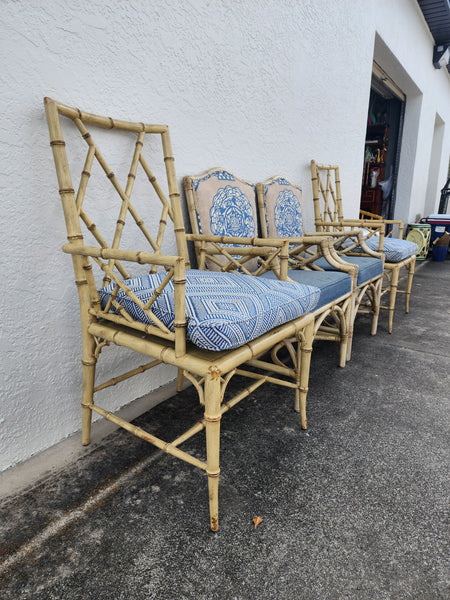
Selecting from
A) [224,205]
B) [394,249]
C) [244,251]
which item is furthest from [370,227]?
[244,251]

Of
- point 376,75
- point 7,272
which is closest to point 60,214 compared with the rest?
point 7,272

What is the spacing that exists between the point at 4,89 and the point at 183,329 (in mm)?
807

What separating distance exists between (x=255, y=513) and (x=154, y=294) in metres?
0.65

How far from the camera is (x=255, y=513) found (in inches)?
37.9

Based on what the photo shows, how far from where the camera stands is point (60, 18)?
1.04 m

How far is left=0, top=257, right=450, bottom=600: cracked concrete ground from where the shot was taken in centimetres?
78

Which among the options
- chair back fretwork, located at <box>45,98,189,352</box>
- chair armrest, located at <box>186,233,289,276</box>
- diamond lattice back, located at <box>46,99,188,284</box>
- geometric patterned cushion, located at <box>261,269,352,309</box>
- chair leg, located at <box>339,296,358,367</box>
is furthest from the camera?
chair leg, located at <box>339,296,358,367</box>

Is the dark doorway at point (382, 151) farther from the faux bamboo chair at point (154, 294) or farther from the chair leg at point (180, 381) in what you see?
the chair leg at point (180, 381)

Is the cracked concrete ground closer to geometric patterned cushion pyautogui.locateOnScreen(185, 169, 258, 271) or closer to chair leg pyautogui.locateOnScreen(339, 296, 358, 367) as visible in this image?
chair leg pyautogui.locateOnScreen(339, 296, 358, 367)

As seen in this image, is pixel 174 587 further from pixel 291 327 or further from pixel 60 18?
pixel 60 18

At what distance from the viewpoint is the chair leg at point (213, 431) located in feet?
2.69

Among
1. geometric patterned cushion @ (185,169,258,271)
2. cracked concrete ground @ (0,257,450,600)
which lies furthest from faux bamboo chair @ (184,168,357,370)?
cracked concrete ground @ (0,257,450,600)

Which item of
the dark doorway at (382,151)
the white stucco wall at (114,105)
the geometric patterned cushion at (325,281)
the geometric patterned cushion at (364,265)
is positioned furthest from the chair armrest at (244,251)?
the dark doorway at (382,151)

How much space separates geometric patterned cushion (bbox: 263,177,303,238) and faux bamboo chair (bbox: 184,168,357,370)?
126mm
